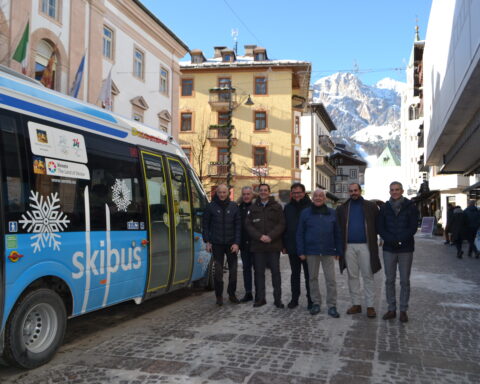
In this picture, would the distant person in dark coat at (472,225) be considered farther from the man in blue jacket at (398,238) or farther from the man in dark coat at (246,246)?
the man in dark coat at (246,246)

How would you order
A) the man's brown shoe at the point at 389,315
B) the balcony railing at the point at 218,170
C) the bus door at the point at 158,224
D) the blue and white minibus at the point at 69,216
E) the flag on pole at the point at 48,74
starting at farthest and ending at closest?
the balcony railing at the point at 218,170 < the flag on pole at the point at 48,74 < the man's brown shoe at the point at 389,315 < the bus door at the point at 158,224 < the blue and white minibus at the point at 69,216

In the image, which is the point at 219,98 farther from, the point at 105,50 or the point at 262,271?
the point at 262,271

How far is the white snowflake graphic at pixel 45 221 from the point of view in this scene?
15.2 feet

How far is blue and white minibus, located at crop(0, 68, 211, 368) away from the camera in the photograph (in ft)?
14.9

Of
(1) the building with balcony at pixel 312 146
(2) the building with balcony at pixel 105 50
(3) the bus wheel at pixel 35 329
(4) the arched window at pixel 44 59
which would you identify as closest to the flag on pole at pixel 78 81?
(2) the building with balcony at pixel 105 50

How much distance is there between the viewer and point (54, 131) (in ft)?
16.9

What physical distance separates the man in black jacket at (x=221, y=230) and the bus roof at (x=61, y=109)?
1.54 metres

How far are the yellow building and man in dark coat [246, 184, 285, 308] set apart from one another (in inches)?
1334

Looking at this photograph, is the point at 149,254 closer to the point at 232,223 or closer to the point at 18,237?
the point at 232,223

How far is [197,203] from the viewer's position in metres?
8.55

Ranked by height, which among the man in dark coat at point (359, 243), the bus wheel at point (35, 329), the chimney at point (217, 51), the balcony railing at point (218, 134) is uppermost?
the chimney at point (217, 51)

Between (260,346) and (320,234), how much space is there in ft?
7.48

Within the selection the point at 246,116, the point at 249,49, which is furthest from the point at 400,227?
the point at 249,49

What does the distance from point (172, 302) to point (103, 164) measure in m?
3.22
